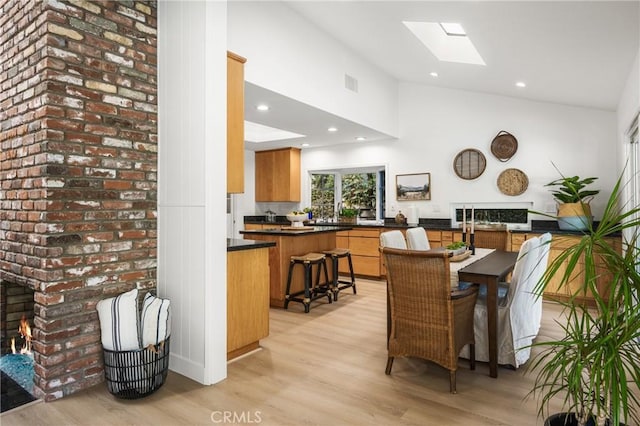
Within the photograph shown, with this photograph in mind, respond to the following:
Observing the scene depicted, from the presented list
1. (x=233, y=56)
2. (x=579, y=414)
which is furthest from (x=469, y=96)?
(x=579, y=414)

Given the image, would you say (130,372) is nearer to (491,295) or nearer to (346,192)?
(491,295)

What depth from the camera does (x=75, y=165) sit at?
246cm

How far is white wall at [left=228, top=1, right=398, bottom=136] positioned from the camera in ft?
12.0

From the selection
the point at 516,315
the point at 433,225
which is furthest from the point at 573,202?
the point at 516,315

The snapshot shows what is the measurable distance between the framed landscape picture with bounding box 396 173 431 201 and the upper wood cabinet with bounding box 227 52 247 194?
13.0 feet

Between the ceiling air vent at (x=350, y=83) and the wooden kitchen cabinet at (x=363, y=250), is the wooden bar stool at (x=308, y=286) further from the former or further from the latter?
the ceiling air vent at (x=350, y=83)

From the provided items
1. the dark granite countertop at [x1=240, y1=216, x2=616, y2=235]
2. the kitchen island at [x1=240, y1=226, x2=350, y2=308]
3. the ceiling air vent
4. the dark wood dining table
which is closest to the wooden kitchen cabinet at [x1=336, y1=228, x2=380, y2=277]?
the dark granite countertop at [x1=240, y1=216, x2=616, y2=235]

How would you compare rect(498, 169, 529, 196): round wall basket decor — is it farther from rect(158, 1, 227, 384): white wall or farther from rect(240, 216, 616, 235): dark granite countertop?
rect(158, 1, 227, 384): white wall

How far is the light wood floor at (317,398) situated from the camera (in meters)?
2.16

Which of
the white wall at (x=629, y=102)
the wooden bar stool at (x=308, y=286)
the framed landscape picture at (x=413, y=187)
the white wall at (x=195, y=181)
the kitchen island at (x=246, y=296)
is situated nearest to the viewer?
the white wall at (x=195, y=181)

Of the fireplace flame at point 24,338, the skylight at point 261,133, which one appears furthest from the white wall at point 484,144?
the fireplace flame at point 24,338

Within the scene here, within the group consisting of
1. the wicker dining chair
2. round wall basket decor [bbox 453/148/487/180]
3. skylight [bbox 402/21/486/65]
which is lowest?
the wicker dining chair

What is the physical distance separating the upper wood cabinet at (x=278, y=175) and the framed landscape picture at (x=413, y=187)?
2019 millimetres

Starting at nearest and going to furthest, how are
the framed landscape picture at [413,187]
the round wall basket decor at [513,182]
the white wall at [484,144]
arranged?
the white wall at [484,144] < the round wall basket decor at [513,182] < the framed landscape picture at [413,187]
